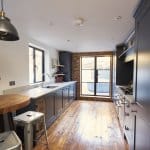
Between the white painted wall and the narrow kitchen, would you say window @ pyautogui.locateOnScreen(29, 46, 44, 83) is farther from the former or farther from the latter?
the white painted wall

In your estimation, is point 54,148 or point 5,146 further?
point 54,148

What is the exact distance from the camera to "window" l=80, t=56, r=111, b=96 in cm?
675

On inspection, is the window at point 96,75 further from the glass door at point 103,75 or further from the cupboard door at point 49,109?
the cupboard door at point 49,109

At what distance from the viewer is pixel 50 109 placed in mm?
3461

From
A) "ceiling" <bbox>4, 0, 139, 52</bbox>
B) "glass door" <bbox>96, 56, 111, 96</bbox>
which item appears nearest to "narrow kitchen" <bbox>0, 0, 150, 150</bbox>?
"ceiling" <bbox>4, 0, 139, 52</bbox>

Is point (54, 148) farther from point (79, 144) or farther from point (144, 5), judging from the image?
point (144, 5)

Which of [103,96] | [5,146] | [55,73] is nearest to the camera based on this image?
[5,146]

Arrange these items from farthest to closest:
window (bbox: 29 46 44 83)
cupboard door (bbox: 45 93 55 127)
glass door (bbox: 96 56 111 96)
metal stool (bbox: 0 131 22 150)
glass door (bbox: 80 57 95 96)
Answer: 1. glass door (bbox: 80 57 95 96)
2. glass door (bbox: 96 56 111 96)
3. window (bbox: 29 46 44 83)
4. cupboard door (bbox: 45 93 55 127)
5. metal stool (bbox: 0 131 22 150)

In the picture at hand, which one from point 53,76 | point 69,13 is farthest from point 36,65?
point 69,13

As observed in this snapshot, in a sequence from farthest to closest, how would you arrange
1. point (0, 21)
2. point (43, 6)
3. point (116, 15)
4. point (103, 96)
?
point (103, 96)
point (116, 15)
point (43, 6)
point (0, 21)

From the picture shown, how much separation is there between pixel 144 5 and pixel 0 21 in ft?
5.48

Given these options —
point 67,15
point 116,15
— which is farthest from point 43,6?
point 116,15

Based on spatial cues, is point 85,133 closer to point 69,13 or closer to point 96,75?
point 69,13

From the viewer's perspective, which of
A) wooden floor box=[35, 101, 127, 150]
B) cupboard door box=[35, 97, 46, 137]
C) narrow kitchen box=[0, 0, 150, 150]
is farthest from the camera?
cupboard door box=[35, 97, 46, 137]
